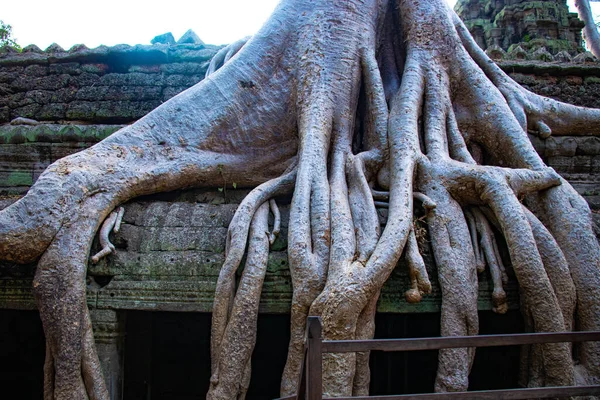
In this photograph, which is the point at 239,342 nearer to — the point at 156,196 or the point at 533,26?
the point at 156,196

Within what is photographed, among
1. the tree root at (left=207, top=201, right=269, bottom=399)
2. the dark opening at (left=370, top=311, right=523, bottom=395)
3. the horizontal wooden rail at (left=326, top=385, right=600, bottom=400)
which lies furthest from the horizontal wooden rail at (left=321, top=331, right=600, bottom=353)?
the dark opening at (left=370, top=311, right=523, bottom=395)

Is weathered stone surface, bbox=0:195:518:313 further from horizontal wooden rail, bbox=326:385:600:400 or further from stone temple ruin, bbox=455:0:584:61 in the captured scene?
stone temple ruin, bbox=455:0:584:61

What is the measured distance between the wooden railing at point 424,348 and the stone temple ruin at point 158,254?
0.91 meters

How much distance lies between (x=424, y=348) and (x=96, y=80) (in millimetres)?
4170

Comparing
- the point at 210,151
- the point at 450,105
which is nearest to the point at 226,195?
the point at 210,151

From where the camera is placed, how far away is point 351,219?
252 cm

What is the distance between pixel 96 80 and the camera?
15.0 ft

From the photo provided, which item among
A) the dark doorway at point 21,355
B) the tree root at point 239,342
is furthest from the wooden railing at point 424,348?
the dark doorway at point 21,355

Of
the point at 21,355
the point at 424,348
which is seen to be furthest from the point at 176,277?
the point at 21,355

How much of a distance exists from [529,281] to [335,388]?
1.08 m

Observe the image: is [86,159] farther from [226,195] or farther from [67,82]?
[67,82]

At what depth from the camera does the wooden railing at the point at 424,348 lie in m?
1.40

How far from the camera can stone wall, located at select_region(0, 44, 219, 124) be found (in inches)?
172

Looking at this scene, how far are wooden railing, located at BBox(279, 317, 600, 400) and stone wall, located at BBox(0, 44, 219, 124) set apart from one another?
137 inches
